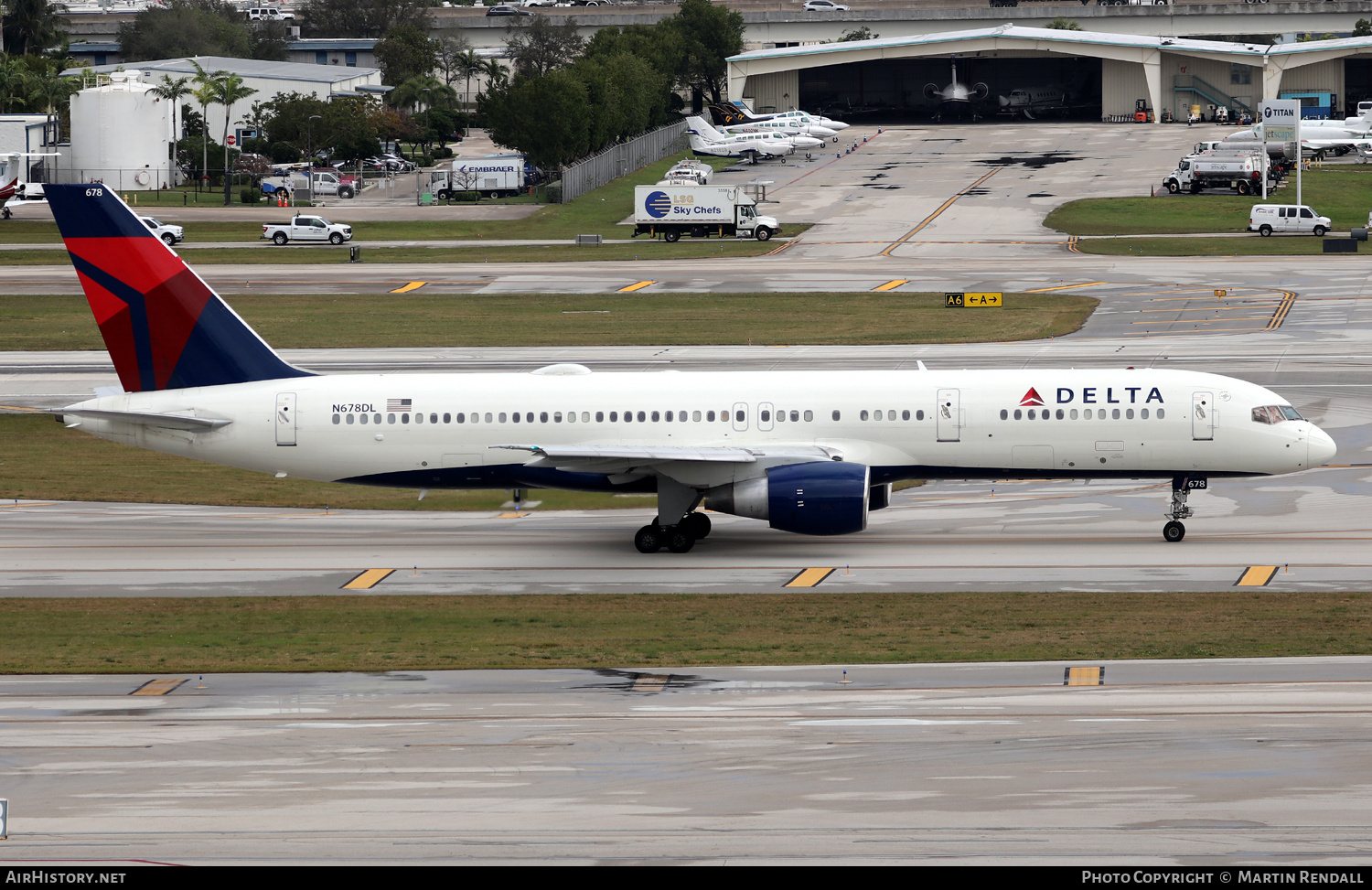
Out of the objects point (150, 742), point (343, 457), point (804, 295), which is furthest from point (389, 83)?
point (150, 742)

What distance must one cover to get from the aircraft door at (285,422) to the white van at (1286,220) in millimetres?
80452

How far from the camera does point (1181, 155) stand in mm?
137625

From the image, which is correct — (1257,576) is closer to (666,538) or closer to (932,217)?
(666,538)

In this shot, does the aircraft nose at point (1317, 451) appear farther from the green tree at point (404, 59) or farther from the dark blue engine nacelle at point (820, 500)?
the green tree at point (404, 59)

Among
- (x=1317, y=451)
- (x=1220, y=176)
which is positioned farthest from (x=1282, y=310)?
(x=1220, y=176)

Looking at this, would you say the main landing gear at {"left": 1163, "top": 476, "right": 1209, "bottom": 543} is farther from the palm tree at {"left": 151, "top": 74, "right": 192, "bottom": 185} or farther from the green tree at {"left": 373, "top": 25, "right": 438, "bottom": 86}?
the green tree at {"left": 373, "top": 25, "right": 438, "bottom": 86}

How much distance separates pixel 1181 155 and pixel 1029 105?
49.3 m

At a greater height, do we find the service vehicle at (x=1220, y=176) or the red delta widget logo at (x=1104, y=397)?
the service vehicle at (x=1220, y=176)

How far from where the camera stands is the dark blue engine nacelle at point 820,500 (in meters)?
35.8

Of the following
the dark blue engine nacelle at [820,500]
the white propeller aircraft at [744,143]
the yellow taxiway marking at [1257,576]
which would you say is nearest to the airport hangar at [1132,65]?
the white propeller aircraft at [744,143]

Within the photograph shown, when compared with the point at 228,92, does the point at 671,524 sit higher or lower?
lower

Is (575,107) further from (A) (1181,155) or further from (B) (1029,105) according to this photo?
(B) (1029,105)

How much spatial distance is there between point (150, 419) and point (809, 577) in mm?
15949

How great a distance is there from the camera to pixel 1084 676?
26.4 meters
